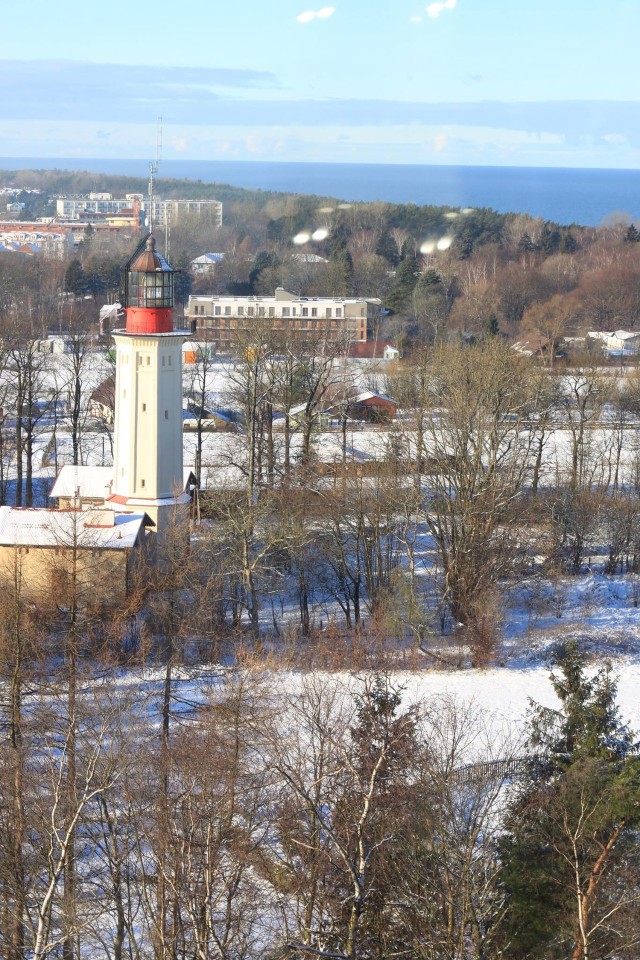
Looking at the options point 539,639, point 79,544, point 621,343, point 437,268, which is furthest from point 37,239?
point 539,639

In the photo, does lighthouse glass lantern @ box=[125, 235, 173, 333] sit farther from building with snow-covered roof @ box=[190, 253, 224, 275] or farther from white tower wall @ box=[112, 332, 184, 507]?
building with snow-covered roof @ box=[190, 253, 224, 275]

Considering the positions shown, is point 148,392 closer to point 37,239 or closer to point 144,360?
point 144,360

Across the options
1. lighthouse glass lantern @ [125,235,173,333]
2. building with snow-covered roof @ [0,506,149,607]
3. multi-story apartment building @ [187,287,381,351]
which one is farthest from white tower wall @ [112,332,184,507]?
multi-story apartment building @ [187,287,381,351]

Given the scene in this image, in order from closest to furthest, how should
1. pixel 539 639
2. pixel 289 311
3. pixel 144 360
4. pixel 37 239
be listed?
pixel 539 639
pixel 144 360
pixel 289 311
pixel 37 239

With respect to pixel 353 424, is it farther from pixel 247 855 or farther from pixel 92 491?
pixel 247 855

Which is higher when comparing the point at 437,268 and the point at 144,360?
the point at 437,268

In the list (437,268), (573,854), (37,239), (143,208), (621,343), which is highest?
(143,208)
